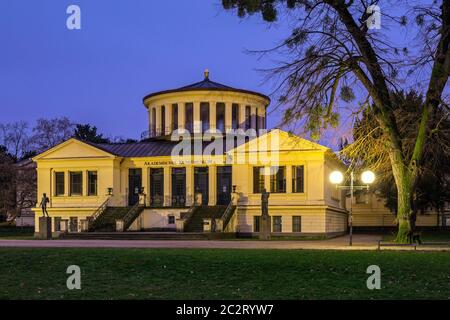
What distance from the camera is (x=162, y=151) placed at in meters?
53.1

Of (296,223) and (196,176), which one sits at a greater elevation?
(196,176)

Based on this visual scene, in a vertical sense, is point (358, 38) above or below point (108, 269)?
above

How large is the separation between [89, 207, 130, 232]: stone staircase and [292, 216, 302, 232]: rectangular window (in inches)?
503

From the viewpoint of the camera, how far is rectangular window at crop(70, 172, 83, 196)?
173ft

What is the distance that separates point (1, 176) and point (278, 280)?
5822 centimetres

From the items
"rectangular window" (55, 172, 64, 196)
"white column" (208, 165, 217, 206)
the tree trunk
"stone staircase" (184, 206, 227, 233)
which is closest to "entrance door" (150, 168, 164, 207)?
"white column" (208, 165, 217, 206)

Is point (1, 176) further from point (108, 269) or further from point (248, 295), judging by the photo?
point (248, 295)

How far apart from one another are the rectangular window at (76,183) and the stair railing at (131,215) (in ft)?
17.7

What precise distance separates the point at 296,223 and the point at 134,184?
45.6 feet

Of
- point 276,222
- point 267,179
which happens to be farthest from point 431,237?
point 267,179

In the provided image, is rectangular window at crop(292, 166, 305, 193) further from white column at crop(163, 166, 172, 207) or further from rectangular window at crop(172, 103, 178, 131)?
rectangular window at crop(172, 103, 178, 131)

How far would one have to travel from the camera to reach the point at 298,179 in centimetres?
4803

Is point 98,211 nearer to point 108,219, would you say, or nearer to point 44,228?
point 108,219
